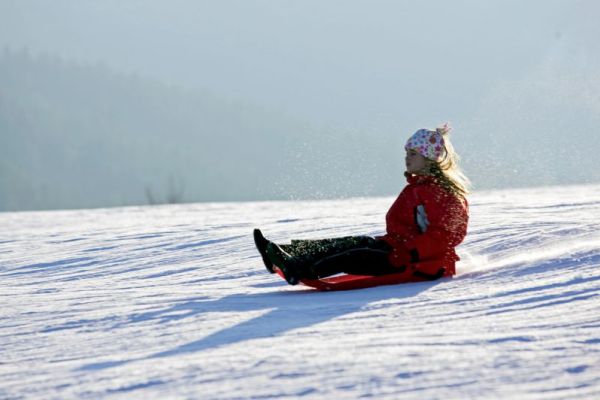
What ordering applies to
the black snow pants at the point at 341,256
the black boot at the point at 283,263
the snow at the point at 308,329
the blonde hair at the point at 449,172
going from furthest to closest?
the blonde hair at the point at 449,172, the black snow pants at the point at 341,256, the black boot at the point at 283,263, the snow at the point at 308,329

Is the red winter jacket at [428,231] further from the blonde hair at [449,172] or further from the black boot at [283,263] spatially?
the black boot at [283,263]

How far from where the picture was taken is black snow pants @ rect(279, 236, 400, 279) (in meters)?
4.37

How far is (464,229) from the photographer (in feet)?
14.6

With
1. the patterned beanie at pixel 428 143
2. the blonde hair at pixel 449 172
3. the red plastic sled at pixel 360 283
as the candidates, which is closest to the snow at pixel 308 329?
the red plastic sled at pixel 360 283

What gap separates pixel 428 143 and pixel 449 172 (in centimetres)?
19

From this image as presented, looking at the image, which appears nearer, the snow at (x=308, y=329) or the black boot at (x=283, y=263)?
the snow at (x=308, y=329)

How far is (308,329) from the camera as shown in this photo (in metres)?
3.39

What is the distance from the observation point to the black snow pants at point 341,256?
437cm

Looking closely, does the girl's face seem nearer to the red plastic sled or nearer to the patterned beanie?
the patterned beanie

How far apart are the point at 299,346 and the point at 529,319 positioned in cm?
91

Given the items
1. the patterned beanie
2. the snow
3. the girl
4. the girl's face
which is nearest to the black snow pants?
the girl

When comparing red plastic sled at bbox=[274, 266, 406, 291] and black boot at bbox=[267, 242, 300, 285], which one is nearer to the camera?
black boot at bbox=[267, 242, 300, 285]

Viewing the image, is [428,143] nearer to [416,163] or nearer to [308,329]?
[416,163]

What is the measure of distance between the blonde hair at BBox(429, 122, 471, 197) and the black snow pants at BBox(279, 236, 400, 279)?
45 cm
